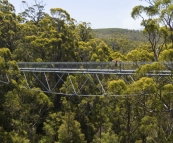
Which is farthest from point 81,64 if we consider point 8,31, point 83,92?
point 8,31

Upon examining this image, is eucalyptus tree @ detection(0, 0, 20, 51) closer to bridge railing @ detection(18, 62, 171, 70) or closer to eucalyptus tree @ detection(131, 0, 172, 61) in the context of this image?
bridge railing @ detection(18, 62, 171, 70)

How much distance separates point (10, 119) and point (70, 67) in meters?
6.04

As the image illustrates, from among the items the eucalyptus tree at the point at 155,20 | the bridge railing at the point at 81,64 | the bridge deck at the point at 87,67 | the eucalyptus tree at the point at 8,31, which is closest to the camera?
the eucalyptus tree at the point at 155,20

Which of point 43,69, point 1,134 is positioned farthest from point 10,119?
Result: point 43,69

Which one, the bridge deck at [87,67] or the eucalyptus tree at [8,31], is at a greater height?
the eucalyptus tree at [8,31]

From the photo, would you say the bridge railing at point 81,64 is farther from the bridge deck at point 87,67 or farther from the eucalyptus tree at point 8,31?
the eucalyptus tree at point 8,31

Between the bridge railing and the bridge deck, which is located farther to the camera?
the bridge railing

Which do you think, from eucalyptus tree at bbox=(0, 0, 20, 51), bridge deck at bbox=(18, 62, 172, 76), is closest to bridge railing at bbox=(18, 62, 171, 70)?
bridge deck at bbox=(18, 62, 172, 76)

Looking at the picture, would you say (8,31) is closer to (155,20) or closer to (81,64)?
(81,64)

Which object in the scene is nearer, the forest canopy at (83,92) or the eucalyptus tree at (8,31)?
the forest canopy at (83,92)

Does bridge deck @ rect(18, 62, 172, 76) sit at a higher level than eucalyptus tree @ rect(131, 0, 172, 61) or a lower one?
lower

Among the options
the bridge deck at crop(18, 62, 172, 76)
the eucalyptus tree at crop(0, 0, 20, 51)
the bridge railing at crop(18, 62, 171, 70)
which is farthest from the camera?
the eucalyptus tree at crop(0, 0, 20, 51)

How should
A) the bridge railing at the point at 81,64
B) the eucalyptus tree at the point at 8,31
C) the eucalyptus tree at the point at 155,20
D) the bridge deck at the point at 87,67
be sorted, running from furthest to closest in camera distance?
the eucalyptus tree at the point at 8,31
the bridge railing at the point at 81,64
the bridge deck at the point at 87,67
the eucalyptus tree at the point at 155,20

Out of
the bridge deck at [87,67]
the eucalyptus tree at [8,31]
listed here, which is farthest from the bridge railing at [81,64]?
the eucalyptus tree at [8,31]
